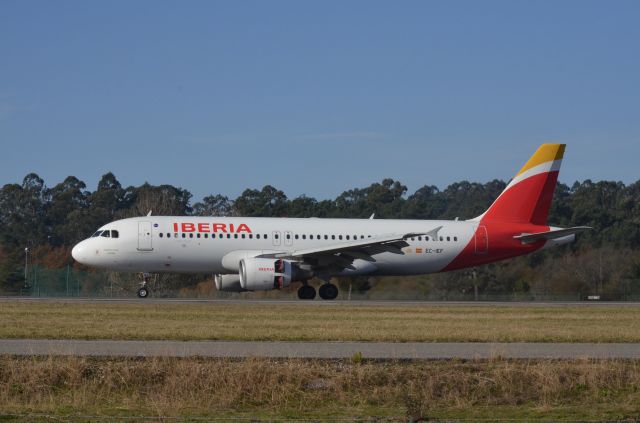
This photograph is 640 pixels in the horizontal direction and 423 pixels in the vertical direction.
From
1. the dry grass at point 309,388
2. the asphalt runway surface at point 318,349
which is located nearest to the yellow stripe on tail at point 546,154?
the asphalt runway surface at point 318,349

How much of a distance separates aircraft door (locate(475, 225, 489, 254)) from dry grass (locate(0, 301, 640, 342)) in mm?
7894

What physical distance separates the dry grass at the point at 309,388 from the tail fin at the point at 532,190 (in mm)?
29724

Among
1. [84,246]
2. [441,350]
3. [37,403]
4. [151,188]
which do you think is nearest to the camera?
[37,403]

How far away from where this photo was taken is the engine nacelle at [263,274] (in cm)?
4084

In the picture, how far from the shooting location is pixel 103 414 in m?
14.4

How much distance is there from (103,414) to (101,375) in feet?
7.43

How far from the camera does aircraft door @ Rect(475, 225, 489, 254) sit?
151 ft

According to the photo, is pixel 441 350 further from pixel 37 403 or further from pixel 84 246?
pixel 84 246

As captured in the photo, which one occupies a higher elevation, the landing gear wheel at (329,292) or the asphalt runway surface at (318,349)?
the landing gear wheel at (329,292)

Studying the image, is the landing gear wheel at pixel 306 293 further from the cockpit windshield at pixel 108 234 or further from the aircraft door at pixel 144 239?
the cockpit windshield at pixel 108 234

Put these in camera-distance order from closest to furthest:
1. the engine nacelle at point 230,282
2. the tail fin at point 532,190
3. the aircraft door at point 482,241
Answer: the engine nacelle at point 230,282
the aircraft door at point 482,241
the tail fin at point 532,190

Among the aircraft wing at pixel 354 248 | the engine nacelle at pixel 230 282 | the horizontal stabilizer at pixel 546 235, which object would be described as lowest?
the engine nacelle at pixel 230 282

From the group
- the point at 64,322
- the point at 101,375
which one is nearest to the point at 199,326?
the point at 64,322

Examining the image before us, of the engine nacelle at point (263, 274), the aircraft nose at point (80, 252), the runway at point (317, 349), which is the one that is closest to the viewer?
the runway at point (317, 349)
